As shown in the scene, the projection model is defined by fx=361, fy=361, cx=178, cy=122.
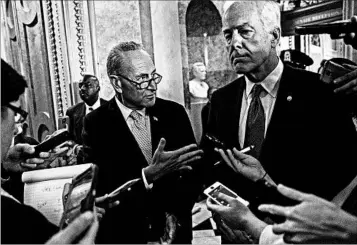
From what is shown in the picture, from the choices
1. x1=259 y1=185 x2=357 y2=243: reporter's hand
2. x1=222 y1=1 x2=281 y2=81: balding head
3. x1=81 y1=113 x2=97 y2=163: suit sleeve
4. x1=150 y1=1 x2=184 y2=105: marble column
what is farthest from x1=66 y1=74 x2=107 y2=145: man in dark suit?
x1=259 y1=185 x2=357 y2=243: reporter's hand

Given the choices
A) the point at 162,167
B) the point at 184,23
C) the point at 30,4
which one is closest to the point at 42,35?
the point at 30,4

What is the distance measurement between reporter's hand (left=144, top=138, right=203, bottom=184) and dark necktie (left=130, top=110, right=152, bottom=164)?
0.58ft

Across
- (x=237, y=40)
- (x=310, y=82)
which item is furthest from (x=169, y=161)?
(x=310, y=82)

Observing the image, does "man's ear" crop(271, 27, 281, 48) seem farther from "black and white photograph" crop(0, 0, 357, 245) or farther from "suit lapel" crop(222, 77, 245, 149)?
"suit lapel" crop(222, 77, 245, 149)

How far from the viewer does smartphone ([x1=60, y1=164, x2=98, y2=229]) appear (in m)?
1.03

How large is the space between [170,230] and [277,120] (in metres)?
0.74

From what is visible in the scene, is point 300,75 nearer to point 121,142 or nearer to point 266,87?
point 266,87

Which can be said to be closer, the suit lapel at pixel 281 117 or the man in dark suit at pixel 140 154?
the suit lapel at pixel 281 117

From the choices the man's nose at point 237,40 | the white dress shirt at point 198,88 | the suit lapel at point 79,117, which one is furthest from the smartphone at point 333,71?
the white dress shirt at point 198,88

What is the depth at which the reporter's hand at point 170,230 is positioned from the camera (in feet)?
5.76

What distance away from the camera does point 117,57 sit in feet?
6.49

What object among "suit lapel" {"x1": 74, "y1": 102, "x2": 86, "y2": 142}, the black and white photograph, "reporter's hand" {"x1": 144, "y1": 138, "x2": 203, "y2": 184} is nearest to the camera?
the black and white photograph

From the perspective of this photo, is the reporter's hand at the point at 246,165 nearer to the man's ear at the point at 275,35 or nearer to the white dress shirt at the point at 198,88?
the man's ear at the point at 275,35

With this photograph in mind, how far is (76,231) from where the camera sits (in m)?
0.99
